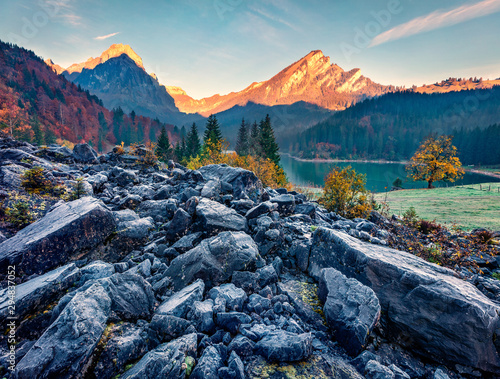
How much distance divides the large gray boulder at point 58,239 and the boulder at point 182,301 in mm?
2908

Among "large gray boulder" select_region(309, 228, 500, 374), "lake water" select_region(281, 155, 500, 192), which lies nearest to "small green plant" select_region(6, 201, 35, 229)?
"large gray boulder" select_region(309, 228, 500, 374)

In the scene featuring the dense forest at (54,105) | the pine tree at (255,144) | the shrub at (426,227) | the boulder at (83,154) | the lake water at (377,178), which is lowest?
the lake water at (377,178)

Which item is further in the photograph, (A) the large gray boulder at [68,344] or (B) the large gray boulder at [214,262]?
(B) the large gray boulder at [214,262]

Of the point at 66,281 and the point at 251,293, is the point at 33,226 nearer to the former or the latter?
the point at 66,281

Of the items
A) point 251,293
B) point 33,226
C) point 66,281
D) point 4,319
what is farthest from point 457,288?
point 33,226

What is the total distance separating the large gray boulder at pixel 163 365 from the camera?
264 centimetres

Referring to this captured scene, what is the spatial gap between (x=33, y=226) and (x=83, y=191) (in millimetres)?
3471

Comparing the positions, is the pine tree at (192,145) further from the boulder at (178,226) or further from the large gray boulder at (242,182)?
the boulder at (178,226)

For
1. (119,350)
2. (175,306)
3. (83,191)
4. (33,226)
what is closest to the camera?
(119,350)

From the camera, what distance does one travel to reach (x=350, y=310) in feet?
13.2

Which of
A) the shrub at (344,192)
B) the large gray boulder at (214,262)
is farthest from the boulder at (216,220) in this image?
the shrub at (344,192)

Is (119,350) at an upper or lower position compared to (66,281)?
lower

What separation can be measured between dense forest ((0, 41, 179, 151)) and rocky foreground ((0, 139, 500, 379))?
98311 millimetres

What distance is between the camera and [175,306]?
A: 12.6ft
